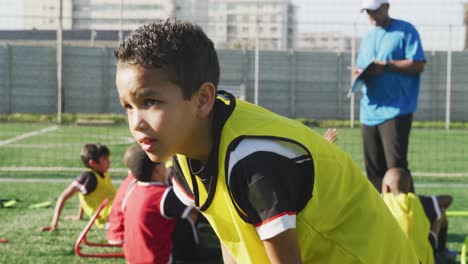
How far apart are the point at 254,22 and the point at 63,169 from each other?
7.51 m

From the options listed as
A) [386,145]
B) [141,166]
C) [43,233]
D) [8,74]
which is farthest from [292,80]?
[141,166]

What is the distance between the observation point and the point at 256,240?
216 cm

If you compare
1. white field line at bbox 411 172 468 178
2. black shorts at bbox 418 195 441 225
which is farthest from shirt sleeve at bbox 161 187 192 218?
white field line at bbox 411 172 468 178

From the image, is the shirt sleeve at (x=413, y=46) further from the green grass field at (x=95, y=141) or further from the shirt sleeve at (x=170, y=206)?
the green grass field at (x=95, y=141)

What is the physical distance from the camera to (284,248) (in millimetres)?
2033

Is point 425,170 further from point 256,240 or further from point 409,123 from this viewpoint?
point 256,240

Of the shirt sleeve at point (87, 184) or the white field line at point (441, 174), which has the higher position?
the shirt sleeve at point (87, 184)

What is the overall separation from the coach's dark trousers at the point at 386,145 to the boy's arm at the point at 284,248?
4226 mm

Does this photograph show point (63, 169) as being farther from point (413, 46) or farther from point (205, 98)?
point (205, 98)

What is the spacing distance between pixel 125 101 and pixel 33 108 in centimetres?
2261

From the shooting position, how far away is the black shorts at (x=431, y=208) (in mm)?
4859

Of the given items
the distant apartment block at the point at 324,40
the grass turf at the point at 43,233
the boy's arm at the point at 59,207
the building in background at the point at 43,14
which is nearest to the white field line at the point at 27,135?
the building in background at the point at 43,14

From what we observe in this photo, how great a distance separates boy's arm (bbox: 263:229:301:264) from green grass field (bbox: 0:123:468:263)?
3481mm

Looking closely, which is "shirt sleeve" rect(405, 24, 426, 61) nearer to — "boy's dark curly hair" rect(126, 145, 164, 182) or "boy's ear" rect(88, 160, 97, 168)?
"boy's dark curly hair" rect(126, 145, 164, 182)
